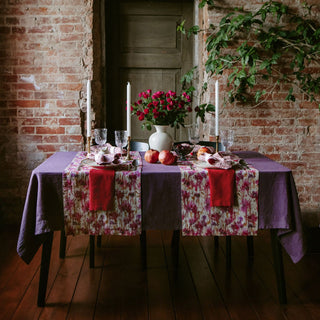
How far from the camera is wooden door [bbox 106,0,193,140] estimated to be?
3428 mm

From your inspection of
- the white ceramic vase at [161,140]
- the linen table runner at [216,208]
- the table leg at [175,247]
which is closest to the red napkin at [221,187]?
the linen table runner at [216,208]

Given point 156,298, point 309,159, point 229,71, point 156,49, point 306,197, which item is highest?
point 156,49

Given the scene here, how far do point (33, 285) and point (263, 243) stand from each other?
65.3 inches

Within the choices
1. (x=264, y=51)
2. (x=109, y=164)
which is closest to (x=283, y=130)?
(x=264, y=51)

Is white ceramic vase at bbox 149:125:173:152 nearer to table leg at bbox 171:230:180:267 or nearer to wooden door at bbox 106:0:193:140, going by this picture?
table leg at bbox 171:230:180:267

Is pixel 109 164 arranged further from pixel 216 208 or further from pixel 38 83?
pixel 38 83

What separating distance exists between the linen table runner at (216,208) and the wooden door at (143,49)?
1715 millimetres

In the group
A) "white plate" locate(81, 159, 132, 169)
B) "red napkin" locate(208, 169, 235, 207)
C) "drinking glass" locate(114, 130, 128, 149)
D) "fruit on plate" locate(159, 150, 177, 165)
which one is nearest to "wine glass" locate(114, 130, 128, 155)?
"drinking glass" locate(114, 130, 128, 149)

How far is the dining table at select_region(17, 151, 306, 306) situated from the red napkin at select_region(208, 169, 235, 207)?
150 millimetres

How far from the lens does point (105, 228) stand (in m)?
1.98

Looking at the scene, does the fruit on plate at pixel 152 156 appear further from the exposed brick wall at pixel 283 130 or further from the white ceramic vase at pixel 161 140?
the exposed brick wall at pixel 283 130

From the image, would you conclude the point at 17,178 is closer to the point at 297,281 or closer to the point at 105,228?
the point at 105,228

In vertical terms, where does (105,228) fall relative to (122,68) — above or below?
below

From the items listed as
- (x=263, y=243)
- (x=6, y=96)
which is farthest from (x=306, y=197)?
(x=6, y=96)
